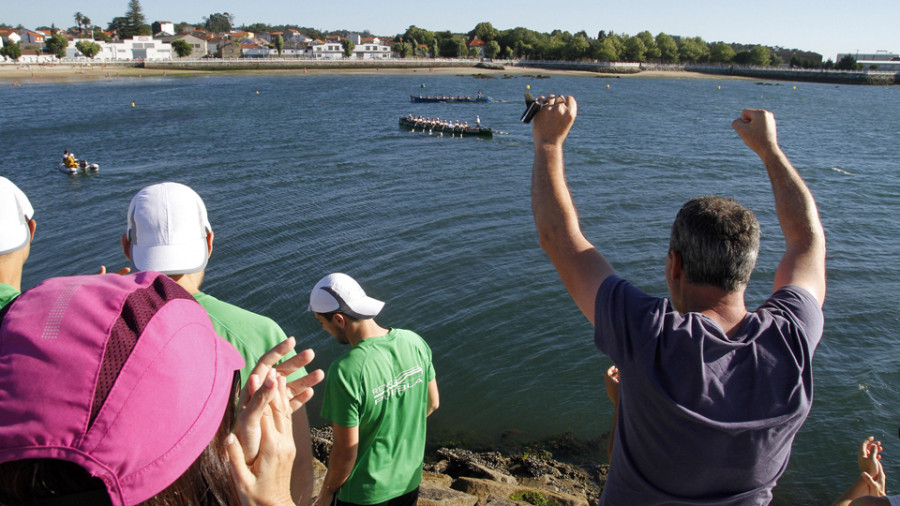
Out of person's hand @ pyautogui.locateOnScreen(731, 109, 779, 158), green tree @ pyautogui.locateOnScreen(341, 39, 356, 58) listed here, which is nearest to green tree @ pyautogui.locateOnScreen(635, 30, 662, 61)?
green tree @ pyautogui.locateOnScreen(341, 39, 356, 58)

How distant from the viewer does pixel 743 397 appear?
203 cm

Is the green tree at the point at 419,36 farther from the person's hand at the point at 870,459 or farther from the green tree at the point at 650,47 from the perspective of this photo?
the person's hand at the point at 870,459

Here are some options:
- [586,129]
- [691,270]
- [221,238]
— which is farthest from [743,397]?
[586,129]

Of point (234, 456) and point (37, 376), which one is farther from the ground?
point (37, 376)

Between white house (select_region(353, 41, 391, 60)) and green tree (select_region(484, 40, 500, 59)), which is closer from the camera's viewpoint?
green tree (select_region(484, 40, 500, 59))

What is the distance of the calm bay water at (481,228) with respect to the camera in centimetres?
1058

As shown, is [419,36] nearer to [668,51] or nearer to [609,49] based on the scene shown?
[609,49]

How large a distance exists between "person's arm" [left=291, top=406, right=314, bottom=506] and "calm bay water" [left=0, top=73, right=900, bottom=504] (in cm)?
725

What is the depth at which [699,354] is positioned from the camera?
2.00 m

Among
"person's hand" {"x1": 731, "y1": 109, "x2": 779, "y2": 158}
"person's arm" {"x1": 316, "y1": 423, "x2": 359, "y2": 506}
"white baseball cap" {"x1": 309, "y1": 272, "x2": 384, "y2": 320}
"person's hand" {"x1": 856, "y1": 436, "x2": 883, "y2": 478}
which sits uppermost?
"person's hand" {"x1": 731, "y1": 109, "x2": 779, "y2": 158}

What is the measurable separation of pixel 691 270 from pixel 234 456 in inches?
69.1

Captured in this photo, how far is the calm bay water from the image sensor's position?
1058cm

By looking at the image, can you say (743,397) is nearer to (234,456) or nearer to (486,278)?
(234,456)

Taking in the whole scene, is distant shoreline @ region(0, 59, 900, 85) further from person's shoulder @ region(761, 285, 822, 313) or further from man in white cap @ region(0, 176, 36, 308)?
person's shoulder @ region(761, 285, 822, 313)
